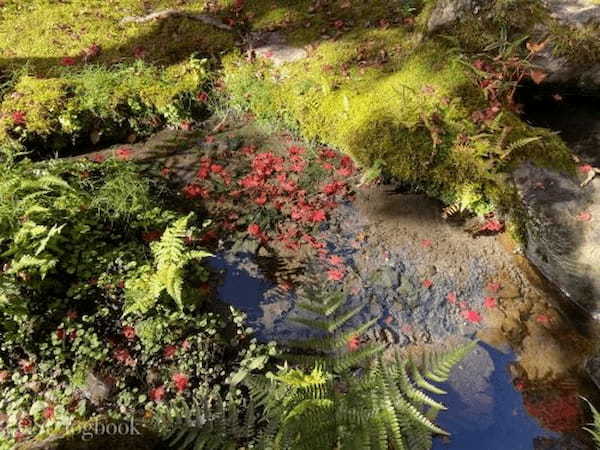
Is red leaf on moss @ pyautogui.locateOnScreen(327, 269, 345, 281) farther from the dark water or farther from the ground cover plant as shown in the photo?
the ground cover plant

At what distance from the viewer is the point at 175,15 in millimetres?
8844

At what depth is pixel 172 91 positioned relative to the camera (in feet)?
23.4

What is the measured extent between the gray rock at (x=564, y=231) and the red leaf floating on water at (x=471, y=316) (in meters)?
1.19

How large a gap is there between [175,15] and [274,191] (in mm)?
5191

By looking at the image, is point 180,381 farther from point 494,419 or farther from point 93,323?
point 494,419

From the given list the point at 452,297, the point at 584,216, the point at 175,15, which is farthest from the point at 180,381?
the point at 175,15

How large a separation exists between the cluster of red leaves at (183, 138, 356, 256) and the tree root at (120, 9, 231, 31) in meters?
3.40

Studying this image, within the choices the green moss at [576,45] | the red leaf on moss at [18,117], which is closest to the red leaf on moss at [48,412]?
the red leaf on moss at [18,117]

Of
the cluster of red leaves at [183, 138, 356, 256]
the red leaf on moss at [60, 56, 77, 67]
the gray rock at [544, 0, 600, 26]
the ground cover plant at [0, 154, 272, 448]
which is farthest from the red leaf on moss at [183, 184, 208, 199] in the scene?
the gray rock at [544, 0, 600, 26]

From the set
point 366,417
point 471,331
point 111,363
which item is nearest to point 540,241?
point 471,331

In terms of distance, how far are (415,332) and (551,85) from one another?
17.4 feet

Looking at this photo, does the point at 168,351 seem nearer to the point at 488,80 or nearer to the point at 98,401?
the point at 98,401

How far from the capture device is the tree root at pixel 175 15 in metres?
8.65

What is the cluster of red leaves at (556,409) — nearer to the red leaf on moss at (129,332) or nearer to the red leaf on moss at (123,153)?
the red leaf on moss at (129,332)
